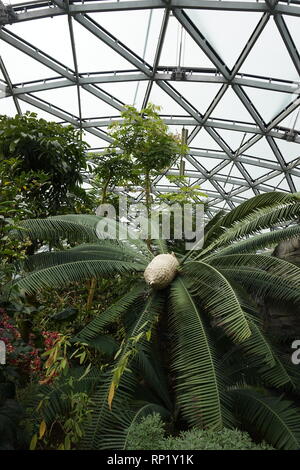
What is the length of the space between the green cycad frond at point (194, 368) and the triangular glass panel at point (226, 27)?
7137mm

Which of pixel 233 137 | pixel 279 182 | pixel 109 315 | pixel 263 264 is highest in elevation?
pixel 233 137

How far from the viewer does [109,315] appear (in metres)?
3.47

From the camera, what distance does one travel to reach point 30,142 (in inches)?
193

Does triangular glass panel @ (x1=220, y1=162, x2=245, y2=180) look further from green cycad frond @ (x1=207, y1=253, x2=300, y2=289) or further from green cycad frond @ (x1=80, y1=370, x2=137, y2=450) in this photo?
green cycad frond @ (x1=80, y1=370, x2=137, y2=450)

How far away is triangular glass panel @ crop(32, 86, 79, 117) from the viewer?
40.9 ft

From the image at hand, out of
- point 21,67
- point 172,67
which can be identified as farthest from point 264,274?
point 21,67

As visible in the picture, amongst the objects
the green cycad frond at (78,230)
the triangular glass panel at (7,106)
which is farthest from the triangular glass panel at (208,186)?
the green cycad frond at (78,230)

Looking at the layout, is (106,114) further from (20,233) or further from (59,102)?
(20,233)

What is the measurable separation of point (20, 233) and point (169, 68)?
8640 mm

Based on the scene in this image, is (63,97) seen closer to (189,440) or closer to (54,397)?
(54,397)

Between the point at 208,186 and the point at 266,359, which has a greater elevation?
the point at 208,186

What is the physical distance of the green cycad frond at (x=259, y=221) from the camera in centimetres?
377

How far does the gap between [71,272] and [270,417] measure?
1.86 metres

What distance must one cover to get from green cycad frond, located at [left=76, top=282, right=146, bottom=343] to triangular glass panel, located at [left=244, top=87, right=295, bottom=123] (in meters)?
8.73
